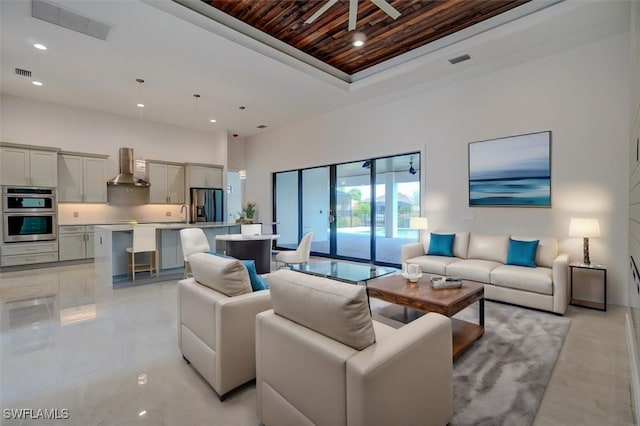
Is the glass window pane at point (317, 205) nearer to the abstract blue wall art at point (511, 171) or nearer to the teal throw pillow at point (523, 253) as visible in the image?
the abstract blue wall art at point (511, 171)

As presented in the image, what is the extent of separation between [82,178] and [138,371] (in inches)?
245

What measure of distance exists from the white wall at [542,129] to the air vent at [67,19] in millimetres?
4541

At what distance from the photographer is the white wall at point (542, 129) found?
3861 millimetres

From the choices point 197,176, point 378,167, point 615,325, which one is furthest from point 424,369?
point 197,176

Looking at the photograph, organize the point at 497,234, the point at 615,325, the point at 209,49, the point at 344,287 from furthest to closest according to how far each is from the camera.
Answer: the point at 497,234 → the point at 209,49 → the point at 615,325 → the point at 344,287

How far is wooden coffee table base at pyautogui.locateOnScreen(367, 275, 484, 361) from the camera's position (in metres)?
2.64

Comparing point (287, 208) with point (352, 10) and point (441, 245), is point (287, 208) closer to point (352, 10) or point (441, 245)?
point (441, 245)

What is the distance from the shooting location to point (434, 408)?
1616 mm

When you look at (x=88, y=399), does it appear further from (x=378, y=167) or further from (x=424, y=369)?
(x=378, y=167)


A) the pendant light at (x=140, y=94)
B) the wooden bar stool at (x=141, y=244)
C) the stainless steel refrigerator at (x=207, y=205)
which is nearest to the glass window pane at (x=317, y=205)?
the stainless steel refrigerator at (x=207, y=205)

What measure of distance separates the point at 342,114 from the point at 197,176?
14.1 feet

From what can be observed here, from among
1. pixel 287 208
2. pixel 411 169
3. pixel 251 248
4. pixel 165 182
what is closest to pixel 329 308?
pixel 251 248

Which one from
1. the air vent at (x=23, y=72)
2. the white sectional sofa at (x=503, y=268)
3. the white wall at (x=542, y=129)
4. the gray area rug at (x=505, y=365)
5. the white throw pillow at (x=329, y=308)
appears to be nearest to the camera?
the white throw pillow at (x=329, y=308)

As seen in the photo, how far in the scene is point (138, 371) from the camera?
2.40m
